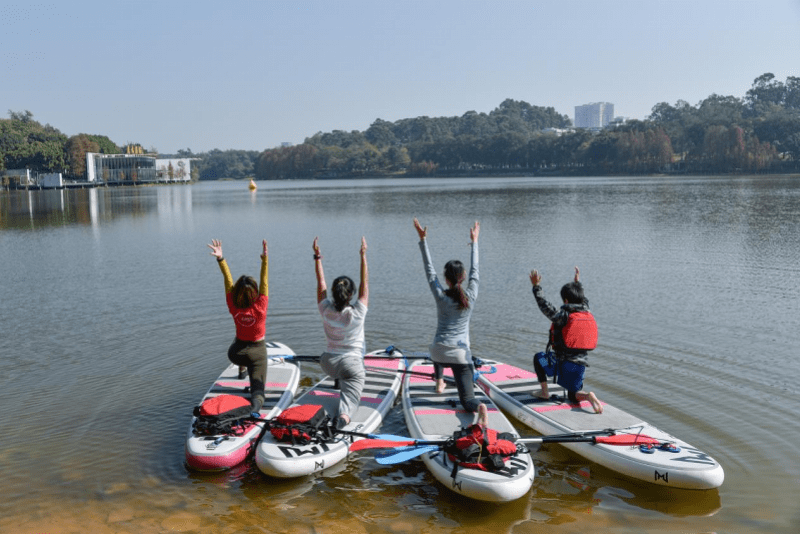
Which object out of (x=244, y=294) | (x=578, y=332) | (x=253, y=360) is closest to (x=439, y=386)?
(x=578, y=332)

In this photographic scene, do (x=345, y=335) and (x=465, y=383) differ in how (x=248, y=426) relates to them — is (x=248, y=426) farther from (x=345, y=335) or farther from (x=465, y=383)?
(x=465, y=383)

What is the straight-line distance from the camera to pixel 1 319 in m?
19.3

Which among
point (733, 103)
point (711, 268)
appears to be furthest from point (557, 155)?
point (711, 268)

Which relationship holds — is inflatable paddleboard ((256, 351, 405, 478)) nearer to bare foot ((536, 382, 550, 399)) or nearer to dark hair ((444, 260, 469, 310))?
dark hair ((444, 260, 469, 310))

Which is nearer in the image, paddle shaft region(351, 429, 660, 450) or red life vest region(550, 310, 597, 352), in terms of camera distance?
paddle shaft region(351, 429, 660, 450)

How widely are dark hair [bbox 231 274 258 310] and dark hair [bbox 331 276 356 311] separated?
1.48 meters

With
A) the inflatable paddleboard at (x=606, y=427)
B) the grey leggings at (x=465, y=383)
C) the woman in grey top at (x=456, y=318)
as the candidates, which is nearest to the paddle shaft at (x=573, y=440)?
the inflatable paddleboard at (x=606, y=427)

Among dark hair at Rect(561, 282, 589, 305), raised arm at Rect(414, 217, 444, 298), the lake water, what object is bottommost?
the lake water

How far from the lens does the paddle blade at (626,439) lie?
909 centimetres

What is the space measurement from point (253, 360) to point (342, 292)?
2.17 m

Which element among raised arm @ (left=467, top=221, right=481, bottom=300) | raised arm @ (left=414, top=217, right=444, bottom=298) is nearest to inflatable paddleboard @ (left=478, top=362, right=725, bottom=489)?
raised arm @ (left=467, top=221, right=481, bottom=300)

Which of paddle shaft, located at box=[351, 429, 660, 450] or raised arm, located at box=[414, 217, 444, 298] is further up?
raised arm, located at box=[414, 217, 444, 298]

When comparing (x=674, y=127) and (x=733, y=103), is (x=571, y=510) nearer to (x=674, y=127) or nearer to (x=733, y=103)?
(x=674, y=127)

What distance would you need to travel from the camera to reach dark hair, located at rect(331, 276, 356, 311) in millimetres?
9406
